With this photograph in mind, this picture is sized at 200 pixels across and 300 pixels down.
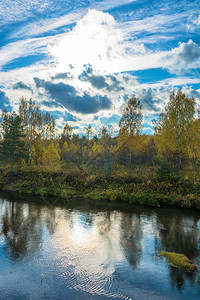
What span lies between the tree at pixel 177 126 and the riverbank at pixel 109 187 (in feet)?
17.6

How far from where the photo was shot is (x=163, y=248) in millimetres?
11844

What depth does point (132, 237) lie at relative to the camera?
13367 millimetres

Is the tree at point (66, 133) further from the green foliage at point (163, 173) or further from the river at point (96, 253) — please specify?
the river at point (96, 253)

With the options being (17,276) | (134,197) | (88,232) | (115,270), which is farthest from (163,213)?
(17,276)

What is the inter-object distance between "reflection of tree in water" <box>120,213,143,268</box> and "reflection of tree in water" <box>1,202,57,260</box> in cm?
529

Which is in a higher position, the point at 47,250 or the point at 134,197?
the point at 134,197

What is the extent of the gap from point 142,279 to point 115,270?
1.32 meters

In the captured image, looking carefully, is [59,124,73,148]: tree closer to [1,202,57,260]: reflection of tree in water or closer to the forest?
the forest

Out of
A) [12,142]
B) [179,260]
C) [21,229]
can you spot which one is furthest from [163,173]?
[12,142]

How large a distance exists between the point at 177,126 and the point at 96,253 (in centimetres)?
2128

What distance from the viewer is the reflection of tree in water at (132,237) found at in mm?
10797

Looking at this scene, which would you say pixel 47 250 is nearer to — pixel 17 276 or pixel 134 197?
pixel 17 276

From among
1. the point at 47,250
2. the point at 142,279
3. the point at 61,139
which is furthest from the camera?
the point at 61,139

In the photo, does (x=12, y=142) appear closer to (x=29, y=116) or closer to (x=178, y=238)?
(x=29, y=116)
